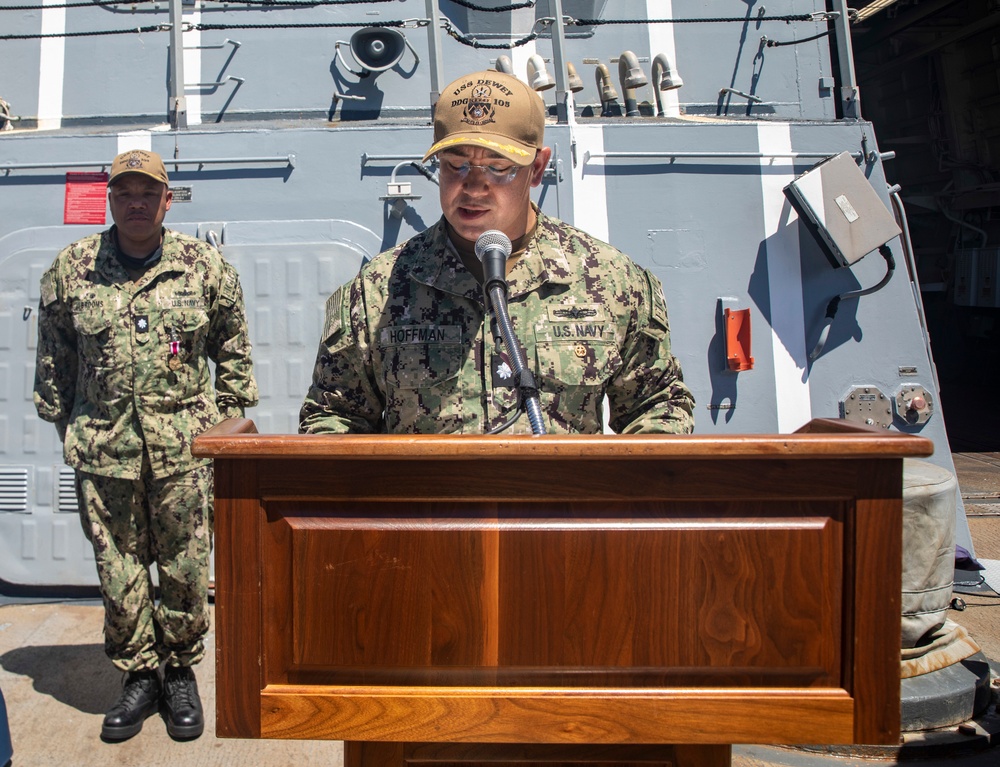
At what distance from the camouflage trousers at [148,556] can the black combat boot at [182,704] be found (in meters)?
0.07

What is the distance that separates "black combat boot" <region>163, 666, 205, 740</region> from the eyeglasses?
87.4 inches

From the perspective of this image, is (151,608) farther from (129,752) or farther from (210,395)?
(210,395)

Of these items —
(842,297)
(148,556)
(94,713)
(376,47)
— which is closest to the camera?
(148,556)

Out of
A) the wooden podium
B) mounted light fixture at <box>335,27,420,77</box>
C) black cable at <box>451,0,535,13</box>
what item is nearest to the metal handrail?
mounted light fixture at <box>335,27,420,77</box>

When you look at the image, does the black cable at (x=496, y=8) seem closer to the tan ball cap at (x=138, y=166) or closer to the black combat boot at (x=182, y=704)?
the tan ball cap at (x=138, y=166)

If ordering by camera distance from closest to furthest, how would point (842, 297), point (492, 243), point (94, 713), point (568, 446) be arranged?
point (568, 446) → point (492, 243) → point (94, 713) → point (842, 297)

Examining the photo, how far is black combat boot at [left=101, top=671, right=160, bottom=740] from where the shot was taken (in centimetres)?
301

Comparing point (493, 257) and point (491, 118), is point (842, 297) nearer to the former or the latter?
point (491, 118)

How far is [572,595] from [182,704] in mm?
2317

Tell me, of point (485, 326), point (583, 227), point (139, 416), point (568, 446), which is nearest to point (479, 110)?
point (485, 326)

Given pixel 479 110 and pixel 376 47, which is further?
pixel 376 47

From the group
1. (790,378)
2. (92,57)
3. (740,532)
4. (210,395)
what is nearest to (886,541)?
(740,532)

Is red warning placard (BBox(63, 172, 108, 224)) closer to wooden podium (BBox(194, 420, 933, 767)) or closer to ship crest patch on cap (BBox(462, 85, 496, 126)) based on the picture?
ship crest patch on cap (BBox(462, 85, 496, 126))

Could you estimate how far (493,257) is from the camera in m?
1.55
